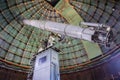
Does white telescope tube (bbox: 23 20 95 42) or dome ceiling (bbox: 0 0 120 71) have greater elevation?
dome ceiling (bbox: 0 0 120 71)

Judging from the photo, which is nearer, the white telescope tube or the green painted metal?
the white telescope tube

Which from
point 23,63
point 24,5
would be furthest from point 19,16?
point 23,63

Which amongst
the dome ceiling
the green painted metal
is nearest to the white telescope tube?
the dome ceiling

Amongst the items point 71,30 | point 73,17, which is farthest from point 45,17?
point 71,30

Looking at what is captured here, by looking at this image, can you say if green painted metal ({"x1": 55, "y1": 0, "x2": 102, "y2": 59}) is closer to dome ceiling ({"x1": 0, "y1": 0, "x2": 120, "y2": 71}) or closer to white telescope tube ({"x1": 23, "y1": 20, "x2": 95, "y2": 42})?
dome ceiling ({"x1": 0, "y1": 0, "x2": 120, "y2": 71})

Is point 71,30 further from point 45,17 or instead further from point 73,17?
point 45,17

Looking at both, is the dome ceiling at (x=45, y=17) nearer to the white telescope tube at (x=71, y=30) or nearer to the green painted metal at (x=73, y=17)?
the green painted metal at (x=73, y=17)

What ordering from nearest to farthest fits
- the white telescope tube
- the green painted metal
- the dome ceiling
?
the white telescope tube → the dome ceiling → the green painted metal

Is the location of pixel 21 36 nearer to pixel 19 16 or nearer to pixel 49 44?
pixel 19 16

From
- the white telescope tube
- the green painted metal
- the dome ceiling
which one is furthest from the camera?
the green painted metal

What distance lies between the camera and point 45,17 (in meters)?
27.6

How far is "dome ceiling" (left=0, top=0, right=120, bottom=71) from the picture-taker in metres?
23.6

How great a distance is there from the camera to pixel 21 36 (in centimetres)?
2641

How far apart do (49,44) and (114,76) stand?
1110cm
